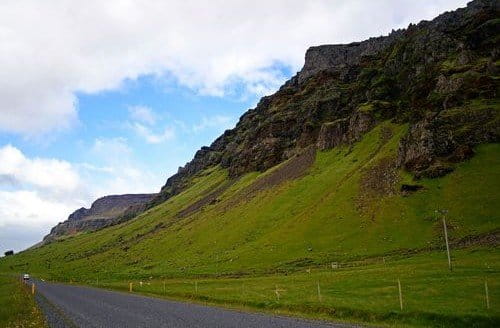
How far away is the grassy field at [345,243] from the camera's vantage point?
40.8 m

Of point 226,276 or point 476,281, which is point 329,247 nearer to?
point 226,276

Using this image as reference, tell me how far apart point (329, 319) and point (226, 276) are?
6118 centimetres

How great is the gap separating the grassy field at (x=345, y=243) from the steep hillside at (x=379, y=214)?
364mm

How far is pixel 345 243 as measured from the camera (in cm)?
9619

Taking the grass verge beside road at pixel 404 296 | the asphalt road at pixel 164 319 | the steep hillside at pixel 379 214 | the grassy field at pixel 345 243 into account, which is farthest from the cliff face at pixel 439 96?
the asphalt road at pixel 164 319

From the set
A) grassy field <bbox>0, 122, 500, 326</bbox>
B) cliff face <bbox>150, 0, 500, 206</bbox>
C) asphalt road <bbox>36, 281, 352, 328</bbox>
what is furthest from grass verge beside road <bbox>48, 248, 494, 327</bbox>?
cliff face <bbox>150, 0, 500, 206</bbox>

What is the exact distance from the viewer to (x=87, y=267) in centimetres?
17138

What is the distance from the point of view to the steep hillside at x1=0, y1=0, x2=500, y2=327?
1905 inches

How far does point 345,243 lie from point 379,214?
43.7ft

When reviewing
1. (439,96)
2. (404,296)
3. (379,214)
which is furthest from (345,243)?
(439,96)

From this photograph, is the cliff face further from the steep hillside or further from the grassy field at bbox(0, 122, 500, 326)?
the grassy field at bbox(0, 122, 500, 326)

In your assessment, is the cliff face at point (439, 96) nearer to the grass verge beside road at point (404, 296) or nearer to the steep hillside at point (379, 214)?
the steep hillside at point (379, 214)

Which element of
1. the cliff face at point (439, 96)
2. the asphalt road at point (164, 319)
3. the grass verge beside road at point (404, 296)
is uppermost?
the cliff face at point (439, 96)

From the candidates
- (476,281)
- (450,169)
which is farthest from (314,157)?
(476,281)
